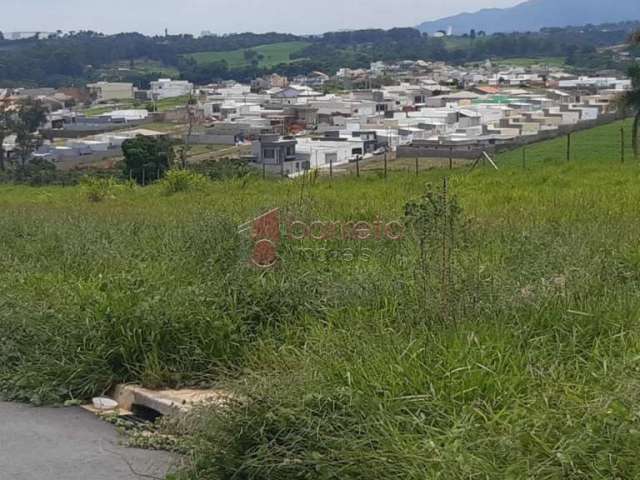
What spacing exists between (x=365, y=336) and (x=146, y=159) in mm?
23283

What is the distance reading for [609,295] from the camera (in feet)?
16.0

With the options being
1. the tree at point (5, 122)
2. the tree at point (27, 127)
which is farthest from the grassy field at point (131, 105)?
the tree at point (5, 122)

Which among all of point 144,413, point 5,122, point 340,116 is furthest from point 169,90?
point 144,413

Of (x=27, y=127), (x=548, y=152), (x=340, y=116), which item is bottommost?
(x=340, y=116)

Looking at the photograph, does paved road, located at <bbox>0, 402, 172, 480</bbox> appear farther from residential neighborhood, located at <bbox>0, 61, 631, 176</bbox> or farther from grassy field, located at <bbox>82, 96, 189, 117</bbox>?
grassy field, located at <bbox>82, 96, 189, 117</bbox>

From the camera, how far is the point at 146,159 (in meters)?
27.0

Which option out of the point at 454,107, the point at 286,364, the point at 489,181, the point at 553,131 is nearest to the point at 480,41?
the point at 454,107

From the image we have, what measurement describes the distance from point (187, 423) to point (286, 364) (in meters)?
0.56

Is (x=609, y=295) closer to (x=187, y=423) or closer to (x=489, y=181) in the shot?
(x=187, y=423)

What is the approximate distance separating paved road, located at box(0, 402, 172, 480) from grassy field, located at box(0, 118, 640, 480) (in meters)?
0.21

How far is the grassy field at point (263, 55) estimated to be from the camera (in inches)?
5000

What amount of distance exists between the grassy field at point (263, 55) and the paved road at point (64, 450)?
118 meters

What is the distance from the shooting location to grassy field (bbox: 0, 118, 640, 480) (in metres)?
3.45

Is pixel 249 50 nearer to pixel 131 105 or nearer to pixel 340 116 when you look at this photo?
pixel 131 105
